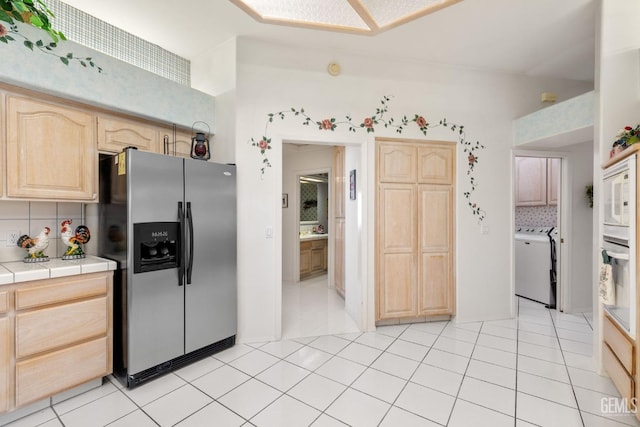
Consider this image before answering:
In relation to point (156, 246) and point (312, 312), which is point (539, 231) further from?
point (156, 246)

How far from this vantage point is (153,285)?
220 centimetres

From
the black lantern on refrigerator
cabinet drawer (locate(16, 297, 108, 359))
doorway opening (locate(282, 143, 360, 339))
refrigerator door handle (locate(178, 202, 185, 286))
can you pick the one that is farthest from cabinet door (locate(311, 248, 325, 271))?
cabinet drawer (locate(16, 297, 108, 359))

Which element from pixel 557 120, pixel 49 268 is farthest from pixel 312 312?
pixel 557 120

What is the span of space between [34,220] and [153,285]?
107cm

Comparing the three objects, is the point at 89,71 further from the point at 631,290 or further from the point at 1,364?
the point at 631,290

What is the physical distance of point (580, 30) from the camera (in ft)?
8.86

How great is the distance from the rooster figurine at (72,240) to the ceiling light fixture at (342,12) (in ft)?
6.95

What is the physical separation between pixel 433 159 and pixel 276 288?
88.0 inches

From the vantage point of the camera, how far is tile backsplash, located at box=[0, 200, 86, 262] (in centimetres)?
214

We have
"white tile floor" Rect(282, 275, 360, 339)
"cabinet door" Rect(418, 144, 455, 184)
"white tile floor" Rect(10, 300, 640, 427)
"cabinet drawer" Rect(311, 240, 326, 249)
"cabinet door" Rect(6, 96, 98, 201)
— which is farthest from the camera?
"cabinet drawer" Rect(311, 240, 326, 249)

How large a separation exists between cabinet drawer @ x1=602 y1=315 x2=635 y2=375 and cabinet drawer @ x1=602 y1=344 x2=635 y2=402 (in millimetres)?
40

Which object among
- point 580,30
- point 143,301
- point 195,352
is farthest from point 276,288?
point 580,30

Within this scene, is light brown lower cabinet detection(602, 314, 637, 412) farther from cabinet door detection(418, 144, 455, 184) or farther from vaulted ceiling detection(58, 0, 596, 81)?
vaulted ceiling detection(58, 0, 596, 81)

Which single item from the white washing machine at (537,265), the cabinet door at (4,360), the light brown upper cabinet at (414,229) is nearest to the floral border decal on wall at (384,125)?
the light brown upper cabinet at (414,229)
